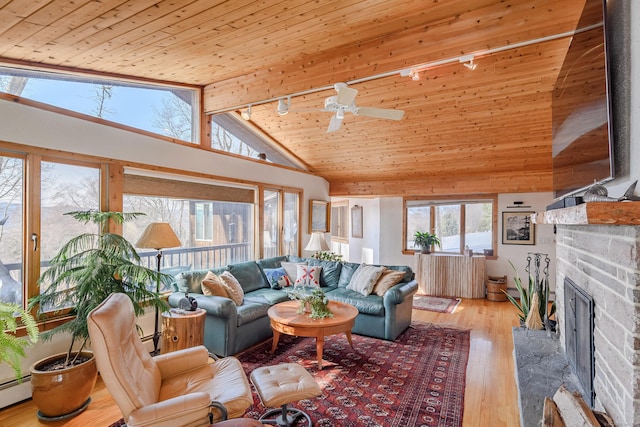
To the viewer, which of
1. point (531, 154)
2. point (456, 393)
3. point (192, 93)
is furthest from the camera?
point (531, 154)

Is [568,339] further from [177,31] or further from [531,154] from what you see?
[177,31]

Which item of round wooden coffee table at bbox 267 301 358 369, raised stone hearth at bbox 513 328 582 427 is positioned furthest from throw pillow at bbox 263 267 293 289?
raised stone hearth at bbox 513 328 582 427

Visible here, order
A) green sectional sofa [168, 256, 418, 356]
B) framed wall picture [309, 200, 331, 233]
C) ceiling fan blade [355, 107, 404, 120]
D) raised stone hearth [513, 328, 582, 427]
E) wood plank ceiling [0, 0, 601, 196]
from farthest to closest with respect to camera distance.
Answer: framed wall picture [309, 200, 331, 233]
green sectional sofa [168, 256, 418, 356]
ceiling fan blade [355, 107, 404, 120]
wood plank ceiling [0, 0, 601, 196]
raised stone hearth [513, 328, 582, 427]

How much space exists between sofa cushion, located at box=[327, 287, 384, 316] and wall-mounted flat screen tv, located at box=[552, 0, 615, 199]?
2.34m

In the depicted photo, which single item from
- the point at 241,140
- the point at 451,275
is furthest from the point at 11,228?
the point at 451,275

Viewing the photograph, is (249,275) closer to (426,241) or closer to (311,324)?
(311,324)

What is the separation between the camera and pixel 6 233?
2836 millimetres

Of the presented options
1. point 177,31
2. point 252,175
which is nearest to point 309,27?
point 177,31

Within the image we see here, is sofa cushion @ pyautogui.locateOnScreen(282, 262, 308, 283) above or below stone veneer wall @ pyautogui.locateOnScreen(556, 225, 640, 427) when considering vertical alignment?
below

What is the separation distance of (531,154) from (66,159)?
6112mm

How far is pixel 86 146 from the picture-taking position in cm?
332

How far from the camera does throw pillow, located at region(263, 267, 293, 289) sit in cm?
500

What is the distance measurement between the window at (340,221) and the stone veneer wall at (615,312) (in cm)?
729

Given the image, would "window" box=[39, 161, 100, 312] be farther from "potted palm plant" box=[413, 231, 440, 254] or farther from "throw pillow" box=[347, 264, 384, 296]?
"potted palm plant" box=[413, 231, 440, 254]
